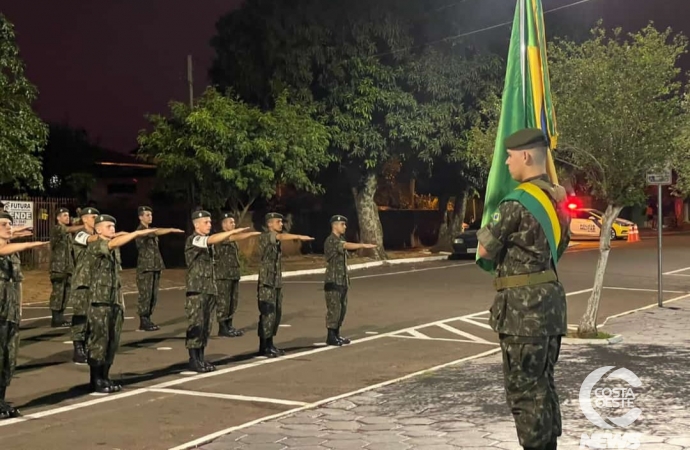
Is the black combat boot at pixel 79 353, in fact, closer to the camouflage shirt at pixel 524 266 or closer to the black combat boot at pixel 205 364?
the black combat boot at pixel 205 364

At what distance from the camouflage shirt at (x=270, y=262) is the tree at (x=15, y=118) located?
349 inches

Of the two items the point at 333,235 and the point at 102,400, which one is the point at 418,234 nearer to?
the point at 333,235

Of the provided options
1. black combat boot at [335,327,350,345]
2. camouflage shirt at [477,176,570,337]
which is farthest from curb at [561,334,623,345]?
camouflage shirt at [477,176,570,337]

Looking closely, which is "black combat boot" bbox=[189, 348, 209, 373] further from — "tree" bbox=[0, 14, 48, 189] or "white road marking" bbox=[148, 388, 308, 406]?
"tree" bbox=[0, 14, 48, 189]

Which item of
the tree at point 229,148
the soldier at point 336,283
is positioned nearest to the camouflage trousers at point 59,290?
the soldier at point 336,283

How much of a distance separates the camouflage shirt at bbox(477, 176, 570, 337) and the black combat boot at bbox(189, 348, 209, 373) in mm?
5779

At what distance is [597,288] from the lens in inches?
475

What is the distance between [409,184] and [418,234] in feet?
12.7

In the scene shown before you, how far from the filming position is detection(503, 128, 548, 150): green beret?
194 inches

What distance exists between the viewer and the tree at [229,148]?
73.7 feet

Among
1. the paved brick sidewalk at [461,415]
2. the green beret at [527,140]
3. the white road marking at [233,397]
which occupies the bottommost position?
the white road marking at [233,397]

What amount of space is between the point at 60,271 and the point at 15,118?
219 inches

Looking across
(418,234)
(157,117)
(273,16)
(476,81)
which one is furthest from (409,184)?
(157,117)

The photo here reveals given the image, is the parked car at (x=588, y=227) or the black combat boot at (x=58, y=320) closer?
the black combat boot at (x=58, y=320)
